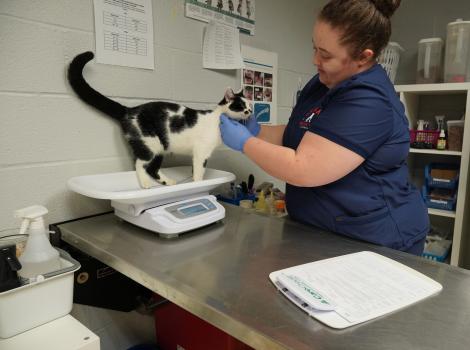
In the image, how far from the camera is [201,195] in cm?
106

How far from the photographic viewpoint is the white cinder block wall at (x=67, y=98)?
89 cm

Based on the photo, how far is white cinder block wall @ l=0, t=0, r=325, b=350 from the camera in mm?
887

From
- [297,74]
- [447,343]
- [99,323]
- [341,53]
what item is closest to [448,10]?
[297,74]

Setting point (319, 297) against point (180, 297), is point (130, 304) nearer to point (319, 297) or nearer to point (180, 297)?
point (180, 297)

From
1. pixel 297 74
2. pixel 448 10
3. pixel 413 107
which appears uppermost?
pixel 448 10

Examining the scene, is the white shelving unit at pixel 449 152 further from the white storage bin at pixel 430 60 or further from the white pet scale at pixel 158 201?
the white pet scale at pixel 158 201

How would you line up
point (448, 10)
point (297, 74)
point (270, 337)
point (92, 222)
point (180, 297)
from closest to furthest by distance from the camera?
point (270, 337) < point (180, 297) < point (92, 222) < point (297, 74) < point (448, 10)

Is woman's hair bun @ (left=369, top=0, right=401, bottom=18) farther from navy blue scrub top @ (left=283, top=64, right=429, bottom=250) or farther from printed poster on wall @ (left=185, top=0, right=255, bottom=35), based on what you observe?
printed poster on wall @ (left=185, top=0, right=255, bottom=35)

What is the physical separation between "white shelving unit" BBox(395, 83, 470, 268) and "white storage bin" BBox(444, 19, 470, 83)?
0.09 meters

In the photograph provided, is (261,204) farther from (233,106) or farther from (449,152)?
(449,152)

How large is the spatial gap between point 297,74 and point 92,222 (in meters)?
1.36

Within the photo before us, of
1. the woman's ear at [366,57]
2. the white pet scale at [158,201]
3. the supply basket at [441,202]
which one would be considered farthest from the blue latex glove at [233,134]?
the supply basket at [441,202]

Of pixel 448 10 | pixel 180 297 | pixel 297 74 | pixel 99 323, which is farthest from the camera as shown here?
pixel 448 10

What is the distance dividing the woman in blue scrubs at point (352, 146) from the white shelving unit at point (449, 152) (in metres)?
1.01
